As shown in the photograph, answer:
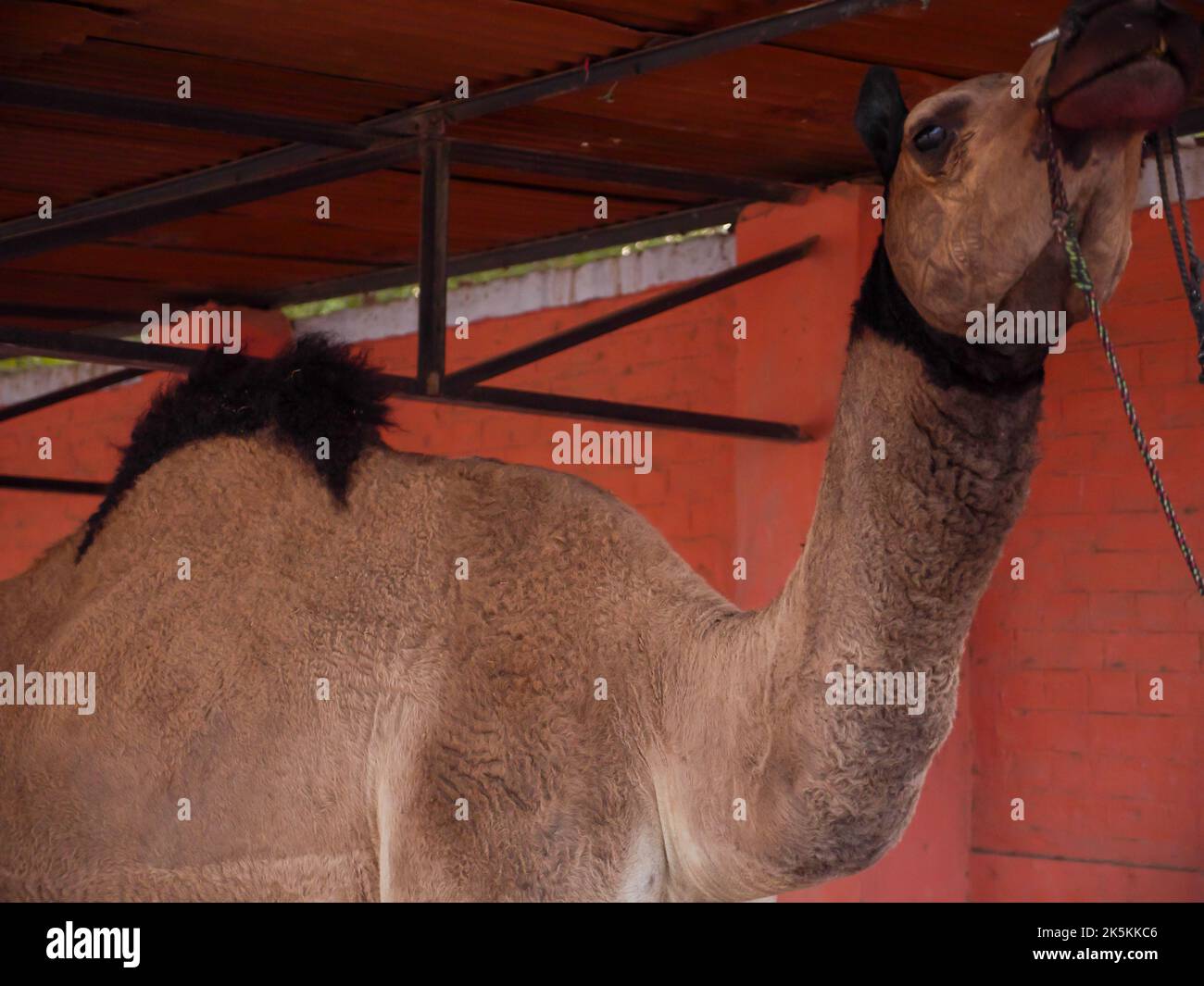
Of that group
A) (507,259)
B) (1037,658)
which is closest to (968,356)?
(1037,658)

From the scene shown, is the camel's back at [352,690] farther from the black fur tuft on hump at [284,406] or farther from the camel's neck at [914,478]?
the camel's neck at [914,478]

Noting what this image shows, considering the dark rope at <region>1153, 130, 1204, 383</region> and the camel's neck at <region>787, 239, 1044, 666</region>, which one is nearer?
the dark rope at <region>1153, 130, 1204, 383</region>

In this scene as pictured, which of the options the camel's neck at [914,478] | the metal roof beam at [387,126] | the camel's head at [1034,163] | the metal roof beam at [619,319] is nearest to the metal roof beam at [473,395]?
the metal roof beam at [619,319]

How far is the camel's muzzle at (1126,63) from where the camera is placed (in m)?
2.32

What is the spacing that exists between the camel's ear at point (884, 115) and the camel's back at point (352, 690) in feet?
3.45

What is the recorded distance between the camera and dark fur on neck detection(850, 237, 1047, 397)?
2668 mm

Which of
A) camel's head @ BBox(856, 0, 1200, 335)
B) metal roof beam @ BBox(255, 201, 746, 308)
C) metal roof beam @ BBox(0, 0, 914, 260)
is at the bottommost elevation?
camel's head @ BBox(856, 0, 1200, 335)

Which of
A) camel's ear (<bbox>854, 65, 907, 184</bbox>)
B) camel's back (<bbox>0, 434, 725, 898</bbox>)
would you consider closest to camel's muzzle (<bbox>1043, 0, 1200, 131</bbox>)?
camel's ear (<bbox>854, 65, 907, 184</bbox>)

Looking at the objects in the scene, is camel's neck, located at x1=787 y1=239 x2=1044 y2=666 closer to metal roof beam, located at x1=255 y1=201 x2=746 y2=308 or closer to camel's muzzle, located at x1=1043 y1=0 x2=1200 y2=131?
camel's muzzle, located at x1=1043 y1=0 x2=1200 y2=131

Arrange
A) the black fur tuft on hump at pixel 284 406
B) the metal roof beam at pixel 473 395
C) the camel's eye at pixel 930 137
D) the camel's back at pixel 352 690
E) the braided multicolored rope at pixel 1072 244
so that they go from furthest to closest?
1. the metal roof beam at pixel 473 395
2. the black fur tuft on hump at pixel 284 406
3. the camel's back at pixel 352 690
4. the camel's eye at pixel 930 137
5. the braided multicolored rope at pixel 1072 244

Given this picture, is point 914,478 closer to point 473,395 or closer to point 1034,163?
point 1034,163

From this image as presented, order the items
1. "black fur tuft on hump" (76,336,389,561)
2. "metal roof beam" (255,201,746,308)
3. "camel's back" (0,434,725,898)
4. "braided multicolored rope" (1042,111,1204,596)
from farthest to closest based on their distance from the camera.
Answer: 1. "metal roof beam" (255,201,746,308)
2. "black fur tuft on hump" (76,336,389,561)
3. "camel's back" (0,434,725,898)
4. "braided multicolored rope" (1042,111,1204,596)

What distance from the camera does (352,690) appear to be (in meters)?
3.64
